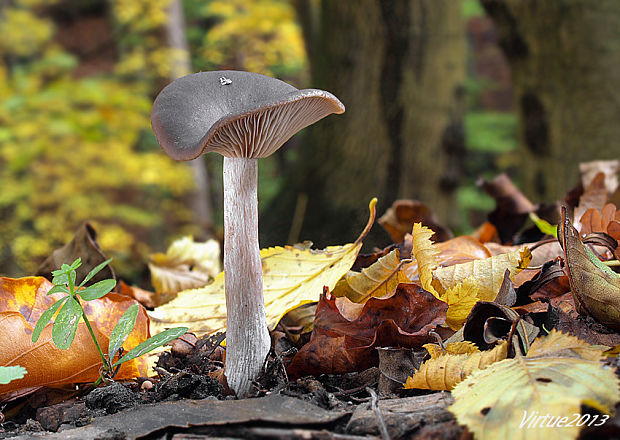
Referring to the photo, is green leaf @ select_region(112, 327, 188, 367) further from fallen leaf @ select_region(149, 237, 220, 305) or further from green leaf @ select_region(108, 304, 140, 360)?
fallen leaf @ select_region(149, 237, 220, 305)

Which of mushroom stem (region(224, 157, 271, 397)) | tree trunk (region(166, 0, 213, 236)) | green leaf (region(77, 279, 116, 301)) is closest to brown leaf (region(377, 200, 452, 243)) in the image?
mushroom stem (region(224, 157, 271, 397))

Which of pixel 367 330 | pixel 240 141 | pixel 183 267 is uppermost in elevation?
pixel 240 141

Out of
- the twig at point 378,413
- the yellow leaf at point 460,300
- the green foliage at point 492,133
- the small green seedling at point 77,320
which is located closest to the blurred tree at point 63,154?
the small green seedling at point 77,320

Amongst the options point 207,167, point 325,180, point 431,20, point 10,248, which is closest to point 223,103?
point 325,180

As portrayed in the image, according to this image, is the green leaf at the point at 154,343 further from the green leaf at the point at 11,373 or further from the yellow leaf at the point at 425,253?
the yellow leaf at the point at 425,253

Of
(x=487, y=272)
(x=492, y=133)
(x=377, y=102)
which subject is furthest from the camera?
(x=492, y=133)

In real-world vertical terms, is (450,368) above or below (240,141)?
below

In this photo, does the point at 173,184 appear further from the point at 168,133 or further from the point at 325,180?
the point at 168,133

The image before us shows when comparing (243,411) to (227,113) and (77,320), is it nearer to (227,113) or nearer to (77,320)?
(77,320)

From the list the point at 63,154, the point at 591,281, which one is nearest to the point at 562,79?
the point at 591,281
